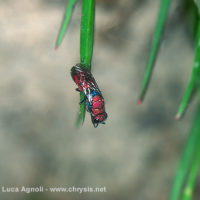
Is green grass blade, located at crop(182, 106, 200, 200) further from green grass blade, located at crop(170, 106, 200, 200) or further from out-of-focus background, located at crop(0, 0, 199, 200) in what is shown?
out-of-focus background, located at crop(0, 0, 199, 200)

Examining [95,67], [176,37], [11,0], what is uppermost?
[11,0]

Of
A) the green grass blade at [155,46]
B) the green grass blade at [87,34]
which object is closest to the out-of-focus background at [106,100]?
the green grass blade at [155,46]

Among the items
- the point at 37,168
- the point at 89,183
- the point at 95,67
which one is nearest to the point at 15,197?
the point at 37,168

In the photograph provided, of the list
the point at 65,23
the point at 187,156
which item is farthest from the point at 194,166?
the point at 65,23

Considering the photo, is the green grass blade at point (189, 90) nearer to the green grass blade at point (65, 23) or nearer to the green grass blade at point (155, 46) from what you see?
the green grass blade at point (155, 46)

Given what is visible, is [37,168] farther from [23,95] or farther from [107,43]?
[107,43]

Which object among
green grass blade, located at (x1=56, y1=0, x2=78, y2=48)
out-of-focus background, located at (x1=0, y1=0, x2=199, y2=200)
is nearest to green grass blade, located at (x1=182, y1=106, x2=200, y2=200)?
green grass blade, located at (x1=56, y1=0, x2=78, y2=48)
